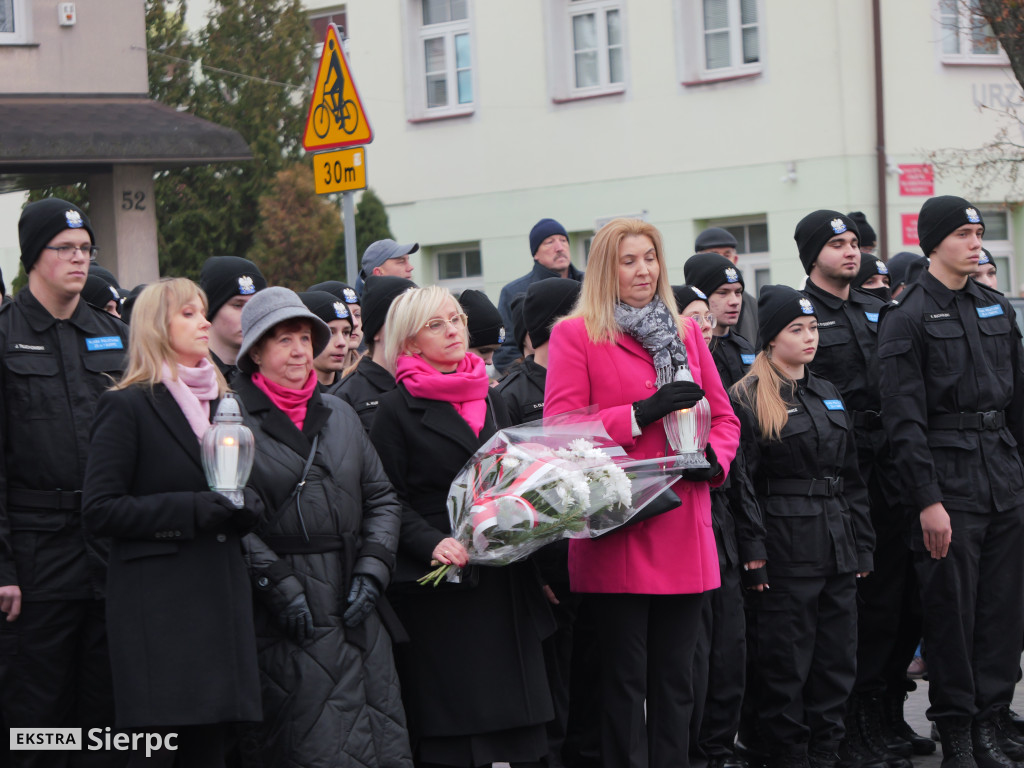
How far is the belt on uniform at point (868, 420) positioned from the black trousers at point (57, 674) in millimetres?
3799

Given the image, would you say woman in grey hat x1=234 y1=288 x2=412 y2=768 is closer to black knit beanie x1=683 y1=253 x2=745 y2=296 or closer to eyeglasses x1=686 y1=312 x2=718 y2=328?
eyeglasses x1=686 y1=312 x2=718 y2=328

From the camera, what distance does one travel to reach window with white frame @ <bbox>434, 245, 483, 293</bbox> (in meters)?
23.3

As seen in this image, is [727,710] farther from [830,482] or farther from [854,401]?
[854,401]

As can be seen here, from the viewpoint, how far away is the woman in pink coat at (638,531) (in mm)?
5723

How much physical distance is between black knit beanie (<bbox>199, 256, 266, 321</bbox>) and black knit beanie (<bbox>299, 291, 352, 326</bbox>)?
2.30 ft

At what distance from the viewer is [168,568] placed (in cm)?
501

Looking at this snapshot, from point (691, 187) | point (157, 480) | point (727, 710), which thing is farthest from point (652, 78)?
point (157, 480)

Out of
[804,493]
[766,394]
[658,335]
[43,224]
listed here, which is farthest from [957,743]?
[43,224]

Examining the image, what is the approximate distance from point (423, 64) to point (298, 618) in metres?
19.0

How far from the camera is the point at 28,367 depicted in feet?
18.4

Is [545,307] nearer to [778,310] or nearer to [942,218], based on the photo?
[778,310]

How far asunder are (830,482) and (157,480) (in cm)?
321

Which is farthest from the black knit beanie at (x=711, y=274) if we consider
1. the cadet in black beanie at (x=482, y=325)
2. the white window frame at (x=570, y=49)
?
the white window frame at (x=570, y=49)

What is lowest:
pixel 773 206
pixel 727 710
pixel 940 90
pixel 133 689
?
pixel 727 710
